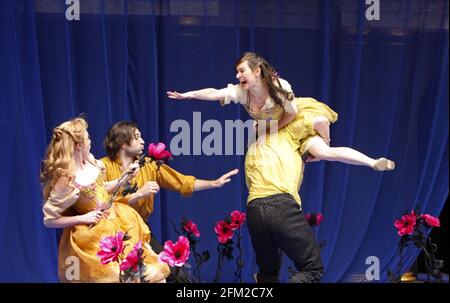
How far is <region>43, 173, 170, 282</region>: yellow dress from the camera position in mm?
3125

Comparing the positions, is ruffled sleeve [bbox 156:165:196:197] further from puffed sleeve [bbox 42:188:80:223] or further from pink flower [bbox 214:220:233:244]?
puffed sleeve [bbox 42:188:80:223]

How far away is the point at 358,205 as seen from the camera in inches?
184

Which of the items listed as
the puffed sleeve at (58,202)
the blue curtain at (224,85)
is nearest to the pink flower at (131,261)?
the puffed sleeve at (58,202)

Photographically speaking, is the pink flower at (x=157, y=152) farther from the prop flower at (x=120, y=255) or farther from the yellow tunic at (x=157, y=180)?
the prop flower at (x=120, y=255)

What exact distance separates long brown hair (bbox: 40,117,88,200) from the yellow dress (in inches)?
2.6

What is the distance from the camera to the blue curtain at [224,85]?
4129 millimetres

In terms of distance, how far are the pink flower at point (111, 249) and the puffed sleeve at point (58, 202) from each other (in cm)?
22

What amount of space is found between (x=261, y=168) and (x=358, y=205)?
60.9 inches

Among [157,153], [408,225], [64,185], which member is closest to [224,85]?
[157,153]

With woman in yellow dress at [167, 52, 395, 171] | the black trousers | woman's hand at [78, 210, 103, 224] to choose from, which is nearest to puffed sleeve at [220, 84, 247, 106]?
woman in yellow dress at [167, 52, 395, 171]

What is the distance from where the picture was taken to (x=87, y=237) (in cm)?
316

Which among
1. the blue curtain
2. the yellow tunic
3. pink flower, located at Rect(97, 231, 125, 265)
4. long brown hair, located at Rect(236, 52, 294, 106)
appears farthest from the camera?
the blue curtain

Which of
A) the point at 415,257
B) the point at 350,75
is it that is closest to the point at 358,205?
the point at 415,257
